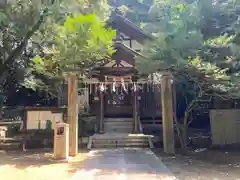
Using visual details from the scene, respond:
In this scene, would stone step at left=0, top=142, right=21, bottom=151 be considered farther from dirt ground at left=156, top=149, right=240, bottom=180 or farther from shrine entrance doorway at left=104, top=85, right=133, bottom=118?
dirt ground at left=156, top=149, right=240, bottom=180

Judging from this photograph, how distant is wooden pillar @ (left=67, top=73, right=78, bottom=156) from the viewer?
920 centimetres

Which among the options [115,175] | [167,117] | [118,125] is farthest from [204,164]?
[118,125]

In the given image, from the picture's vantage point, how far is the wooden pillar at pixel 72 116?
920 centimetres

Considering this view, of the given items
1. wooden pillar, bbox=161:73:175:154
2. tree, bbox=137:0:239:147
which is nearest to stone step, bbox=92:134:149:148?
wooden pillar, bbox=161:73:175:154

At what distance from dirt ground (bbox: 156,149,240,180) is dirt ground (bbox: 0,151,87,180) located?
296cm

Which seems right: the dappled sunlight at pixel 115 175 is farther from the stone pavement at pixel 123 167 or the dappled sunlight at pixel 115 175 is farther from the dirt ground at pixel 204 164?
the dirt ground at pixel 204 164

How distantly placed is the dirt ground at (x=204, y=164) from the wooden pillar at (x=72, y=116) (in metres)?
3.24

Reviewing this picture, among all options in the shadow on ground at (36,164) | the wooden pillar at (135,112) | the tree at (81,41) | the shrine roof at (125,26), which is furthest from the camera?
the shrine roof at (125,26)

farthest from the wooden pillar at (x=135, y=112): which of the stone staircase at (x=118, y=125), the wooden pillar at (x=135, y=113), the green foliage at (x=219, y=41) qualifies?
the green foliage at (x=219, y=41)

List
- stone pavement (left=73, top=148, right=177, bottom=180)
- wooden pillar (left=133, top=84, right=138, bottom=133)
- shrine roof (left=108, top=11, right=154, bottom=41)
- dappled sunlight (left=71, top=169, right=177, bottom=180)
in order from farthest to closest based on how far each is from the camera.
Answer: shrine roof (left=108, top=11, right=154, bottom=41)
wooden pillar (left=133, top=84, right=138, bottom=133)
stone pavement (left=73, top=148, right=177, bottom=180)
dappled sunlight (left=71, top=169, right=177, bottom=180)

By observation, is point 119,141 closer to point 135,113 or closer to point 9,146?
point 135,113

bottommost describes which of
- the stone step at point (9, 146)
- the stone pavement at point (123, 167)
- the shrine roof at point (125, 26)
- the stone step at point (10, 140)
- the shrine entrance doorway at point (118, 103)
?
the stone pavement at point (123, 167)

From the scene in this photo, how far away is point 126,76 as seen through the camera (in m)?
13.1

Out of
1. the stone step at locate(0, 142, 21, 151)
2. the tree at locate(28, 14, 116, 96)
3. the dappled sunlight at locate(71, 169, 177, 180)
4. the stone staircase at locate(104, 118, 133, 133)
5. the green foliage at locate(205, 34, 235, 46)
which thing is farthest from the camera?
the stone staircase at locate(104, 118, 133, 133)
